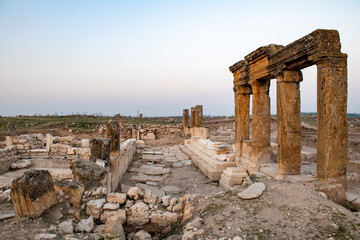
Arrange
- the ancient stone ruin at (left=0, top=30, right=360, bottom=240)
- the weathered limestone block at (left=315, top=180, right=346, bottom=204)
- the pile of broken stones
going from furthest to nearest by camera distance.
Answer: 1. the weathered limestone block at (left=315, top=180, right=346, bottom=204)
2. the pile of broken stones
3. the ancient stone ruin at (left=0, top=30, right=360, bottom=240)

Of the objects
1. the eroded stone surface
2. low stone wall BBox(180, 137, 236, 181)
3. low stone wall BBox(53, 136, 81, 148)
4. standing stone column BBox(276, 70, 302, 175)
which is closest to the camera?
the eroded stone surface

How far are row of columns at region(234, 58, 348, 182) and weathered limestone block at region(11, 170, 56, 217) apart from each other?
5.30 m

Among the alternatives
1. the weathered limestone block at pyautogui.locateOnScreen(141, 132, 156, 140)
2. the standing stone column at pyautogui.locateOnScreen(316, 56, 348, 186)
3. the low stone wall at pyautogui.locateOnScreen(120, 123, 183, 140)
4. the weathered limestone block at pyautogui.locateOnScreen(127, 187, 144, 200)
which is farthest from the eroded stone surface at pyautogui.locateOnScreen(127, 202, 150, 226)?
the weathered limestone block at pyautogui.locateOnScreen(141, 132, 156, 140)

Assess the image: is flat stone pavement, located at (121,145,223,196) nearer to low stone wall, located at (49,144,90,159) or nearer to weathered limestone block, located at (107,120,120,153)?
weathered limestone block, located at (107,120,120,153)

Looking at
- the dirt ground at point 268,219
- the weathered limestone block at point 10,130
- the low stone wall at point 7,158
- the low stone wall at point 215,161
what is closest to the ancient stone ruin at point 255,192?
the dirt ground at point 268,219

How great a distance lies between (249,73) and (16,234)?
7199 millimetres

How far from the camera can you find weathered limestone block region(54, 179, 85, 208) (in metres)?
4.50

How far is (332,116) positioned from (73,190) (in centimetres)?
561

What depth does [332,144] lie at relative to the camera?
469 cm

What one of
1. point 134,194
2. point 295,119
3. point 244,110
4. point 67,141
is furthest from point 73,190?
point 67,141

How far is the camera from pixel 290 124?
18.6 feet

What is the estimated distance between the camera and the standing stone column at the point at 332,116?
15.0 ft

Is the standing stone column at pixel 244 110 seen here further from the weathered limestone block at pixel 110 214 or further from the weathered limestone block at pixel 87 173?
the weathered limestone block at pixel 110 214

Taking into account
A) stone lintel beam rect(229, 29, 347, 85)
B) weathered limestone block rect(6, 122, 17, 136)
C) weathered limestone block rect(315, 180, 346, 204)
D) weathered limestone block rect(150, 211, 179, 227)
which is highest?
stone lintel beam rect(229, 29, 347, 85)
